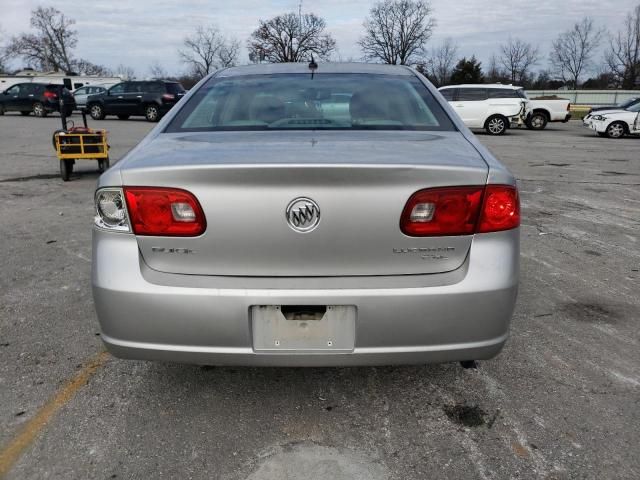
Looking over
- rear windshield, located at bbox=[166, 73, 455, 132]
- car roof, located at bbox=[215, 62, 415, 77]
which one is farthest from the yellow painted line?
car roof, located at bbox=[215, 62, 415, 77]

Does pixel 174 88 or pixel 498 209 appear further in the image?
pixel 174 88

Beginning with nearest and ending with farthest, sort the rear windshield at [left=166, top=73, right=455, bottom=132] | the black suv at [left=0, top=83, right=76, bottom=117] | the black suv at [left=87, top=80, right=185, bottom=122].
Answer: the rear windshield at [left=166, top=73, right=455, bottom=132]
the black suv at [left=87, top=80, right=185, bottom=122]
the black suv at [left=0, top=83, right=76, bottom=117]

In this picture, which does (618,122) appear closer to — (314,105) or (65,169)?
(65,169)

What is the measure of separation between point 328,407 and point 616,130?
19991 mm

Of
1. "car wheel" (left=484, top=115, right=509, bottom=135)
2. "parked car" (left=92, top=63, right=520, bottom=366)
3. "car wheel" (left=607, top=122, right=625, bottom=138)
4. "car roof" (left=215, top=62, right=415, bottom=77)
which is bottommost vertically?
"car wheel" (left=607, top=122, right=625, bottom=138)

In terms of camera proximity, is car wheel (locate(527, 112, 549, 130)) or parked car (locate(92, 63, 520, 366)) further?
car wheel (locate(527, 112, 549, 130))

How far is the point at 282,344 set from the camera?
194 centimetres

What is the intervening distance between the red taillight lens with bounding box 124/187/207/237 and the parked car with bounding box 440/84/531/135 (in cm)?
1805

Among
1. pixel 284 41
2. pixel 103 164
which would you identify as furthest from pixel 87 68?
pixel 103 164

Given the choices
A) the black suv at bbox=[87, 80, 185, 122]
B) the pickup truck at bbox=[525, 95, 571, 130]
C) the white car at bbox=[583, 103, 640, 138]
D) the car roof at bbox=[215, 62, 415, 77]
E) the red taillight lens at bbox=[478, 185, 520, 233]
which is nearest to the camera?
the red taillight lens at bbox=[478, 185, 520, 233]

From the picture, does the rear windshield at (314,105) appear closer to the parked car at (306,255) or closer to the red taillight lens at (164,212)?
the parked car at (306,255)

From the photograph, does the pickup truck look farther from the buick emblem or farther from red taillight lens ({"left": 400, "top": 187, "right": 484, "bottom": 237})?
the buick emblem

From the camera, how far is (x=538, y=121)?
2164 cm

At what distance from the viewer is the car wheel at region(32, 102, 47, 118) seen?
82.3 ft
